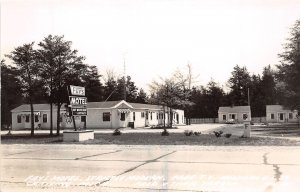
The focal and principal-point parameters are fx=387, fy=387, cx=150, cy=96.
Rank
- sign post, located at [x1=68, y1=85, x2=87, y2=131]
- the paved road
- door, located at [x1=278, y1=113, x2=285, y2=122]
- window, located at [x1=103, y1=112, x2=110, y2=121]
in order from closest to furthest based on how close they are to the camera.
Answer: the paved road, sign post, located at [x1=68, y1=85, x2=87, y2=131], window, located at [x1=103, y1=112, x2=110, y2=121], door, located at [x1=278, y1=113, x2=285, y2=122]

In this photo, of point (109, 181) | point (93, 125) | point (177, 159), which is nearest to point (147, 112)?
point (93, 125)

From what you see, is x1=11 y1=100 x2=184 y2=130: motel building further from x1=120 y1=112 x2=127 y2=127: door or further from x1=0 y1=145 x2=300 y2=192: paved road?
x1=0 y1=145 x2=300 y2=192: paved road

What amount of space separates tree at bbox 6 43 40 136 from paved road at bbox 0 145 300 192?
14761 millimetres

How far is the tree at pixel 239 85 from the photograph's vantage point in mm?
88562

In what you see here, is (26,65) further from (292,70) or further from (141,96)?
(141,96)

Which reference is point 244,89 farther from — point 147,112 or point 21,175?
point 21,175

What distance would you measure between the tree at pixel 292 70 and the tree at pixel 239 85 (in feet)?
154

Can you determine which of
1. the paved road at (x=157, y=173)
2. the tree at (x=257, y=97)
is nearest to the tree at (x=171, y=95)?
the paved road at (x=157, y=173)

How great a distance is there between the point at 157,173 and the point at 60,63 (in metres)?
19.7

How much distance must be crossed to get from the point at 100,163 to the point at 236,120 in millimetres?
56870

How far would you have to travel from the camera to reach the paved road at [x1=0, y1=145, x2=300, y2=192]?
26.4 feet

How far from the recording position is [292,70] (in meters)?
35.0

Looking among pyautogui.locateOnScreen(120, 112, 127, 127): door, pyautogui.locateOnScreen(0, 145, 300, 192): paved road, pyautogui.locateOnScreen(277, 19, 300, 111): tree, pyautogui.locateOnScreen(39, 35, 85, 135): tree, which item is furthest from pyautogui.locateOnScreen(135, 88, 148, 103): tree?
pyautogui.locateOnScreen(0, 145, 300, 192): paved road

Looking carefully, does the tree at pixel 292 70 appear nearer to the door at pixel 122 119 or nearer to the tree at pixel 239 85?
the door at pixel 122 119
